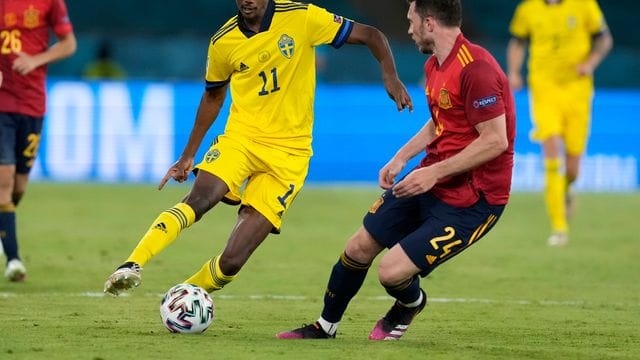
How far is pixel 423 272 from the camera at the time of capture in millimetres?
7051

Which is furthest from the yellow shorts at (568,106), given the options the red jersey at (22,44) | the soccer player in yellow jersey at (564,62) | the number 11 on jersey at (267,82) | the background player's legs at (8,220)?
the number 11 on jersey at (267,82)

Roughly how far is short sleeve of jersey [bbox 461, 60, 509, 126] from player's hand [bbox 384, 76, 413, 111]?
0.64 m

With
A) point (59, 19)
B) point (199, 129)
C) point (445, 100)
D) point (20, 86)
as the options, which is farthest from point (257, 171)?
point (59, 19)

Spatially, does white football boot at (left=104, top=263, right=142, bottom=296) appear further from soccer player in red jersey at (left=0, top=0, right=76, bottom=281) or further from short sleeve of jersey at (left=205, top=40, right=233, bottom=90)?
soccer player in red jersey at (left=0, top=0, right=76, bottom=281)

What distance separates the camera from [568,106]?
44.8 ft

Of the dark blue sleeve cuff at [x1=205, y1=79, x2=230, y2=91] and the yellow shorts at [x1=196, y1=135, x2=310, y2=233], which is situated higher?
the dark blue sleeve cuff at [x1=205, y1=79, x2=230, y2=91]

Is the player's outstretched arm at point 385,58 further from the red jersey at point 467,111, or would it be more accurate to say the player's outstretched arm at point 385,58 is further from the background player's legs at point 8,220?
the background player's legs at point 8,220

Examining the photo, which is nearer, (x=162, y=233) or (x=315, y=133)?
(x=162, y=233)

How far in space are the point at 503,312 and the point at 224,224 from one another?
20.9 ft

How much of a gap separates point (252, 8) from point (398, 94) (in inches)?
41.2

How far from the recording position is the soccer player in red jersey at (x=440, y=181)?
268 inches

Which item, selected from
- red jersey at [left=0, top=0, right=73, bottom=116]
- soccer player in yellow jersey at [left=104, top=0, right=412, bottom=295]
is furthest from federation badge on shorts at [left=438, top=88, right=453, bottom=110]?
red jersey at [left=0, top=0, right=73, bottom=116]

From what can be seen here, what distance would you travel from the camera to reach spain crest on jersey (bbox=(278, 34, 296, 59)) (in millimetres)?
7945

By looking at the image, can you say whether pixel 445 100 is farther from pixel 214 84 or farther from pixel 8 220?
pixel 8 220
